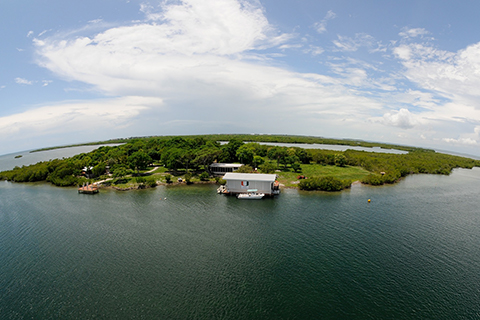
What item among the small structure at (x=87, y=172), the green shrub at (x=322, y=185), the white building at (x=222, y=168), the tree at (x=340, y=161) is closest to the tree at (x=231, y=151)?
the white building at (x=222, y=168)

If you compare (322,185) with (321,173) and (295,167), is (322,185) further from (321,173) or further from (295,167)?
(295,167)

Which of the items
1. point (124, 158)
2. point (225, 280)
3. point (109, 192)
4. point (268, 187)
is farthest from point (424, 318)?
point (124, 158)

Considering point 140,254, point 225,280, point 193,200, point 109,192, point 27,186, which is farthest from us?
point 27,186

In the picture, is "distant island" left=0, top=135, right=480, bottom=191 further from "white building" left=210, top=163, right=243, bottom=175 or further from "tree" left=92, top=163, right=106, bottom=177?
"white building" left=210, top=163, right=243, bottom=175

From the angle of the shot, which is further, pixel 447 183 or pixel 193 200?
pixel 447 183

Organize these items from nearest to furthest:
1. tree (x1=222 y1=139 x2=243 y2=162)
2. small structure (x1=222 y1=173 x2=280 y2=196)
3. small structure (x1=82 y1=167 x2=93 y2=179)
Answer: small structure (x1=222 y1=173 x2=280 y2=196) < small structure (x1=82 y1=167 x2=93 y2=179) < tree (x1=222 y1=139 x2=243 y2=162)

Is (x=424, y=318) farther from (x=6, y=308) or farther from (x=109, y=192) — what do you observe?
(x=109, y=192)

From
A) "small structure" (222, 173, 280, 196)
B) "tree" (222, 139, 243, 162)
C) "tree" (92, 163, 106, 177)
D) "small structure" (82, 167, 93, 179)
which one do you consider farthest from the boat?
"small structure" (82, 167, 93, 179)
